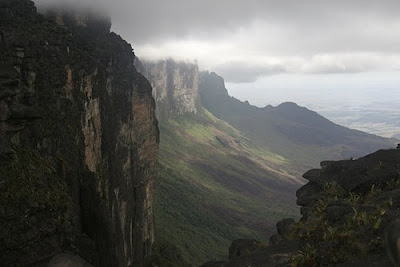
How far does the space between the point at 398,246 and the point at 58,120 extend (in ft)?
101

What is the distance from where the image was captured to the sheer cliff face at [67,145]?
65.4 ft

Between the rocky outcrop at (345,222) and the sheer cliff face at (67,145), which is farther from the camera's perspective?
the sheer cliff face at (67,145)

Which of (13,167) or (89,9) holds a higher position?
(89,9)

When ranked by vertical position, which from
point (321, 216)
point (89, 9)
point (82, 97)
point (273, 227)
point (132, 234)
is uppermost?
point (89, 9)

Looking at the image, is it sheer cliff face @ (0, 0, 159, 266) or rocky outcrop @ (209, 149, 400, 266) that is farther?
sheer cliff face @ (0, 0, 159, 266)

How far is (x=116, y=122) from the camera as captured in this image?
6531cm

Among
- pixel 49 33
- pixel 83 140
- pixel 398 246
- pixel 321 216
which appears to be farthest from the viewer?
pixel 83 140

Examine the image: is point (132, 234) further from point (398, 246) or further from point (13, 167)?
point (398, 246)

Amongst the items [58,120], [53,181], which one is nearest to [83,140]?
[58,120]

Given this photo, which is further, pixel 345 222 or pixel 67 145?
pixel 67 145

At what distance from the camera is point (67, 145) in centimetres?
3638

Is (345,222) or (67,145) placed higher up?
(67,145)

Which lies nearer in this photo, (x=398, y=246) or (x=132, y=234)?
(x=398, y=246)

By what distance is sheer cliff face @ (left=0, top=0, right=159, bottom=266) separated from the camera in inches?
785
